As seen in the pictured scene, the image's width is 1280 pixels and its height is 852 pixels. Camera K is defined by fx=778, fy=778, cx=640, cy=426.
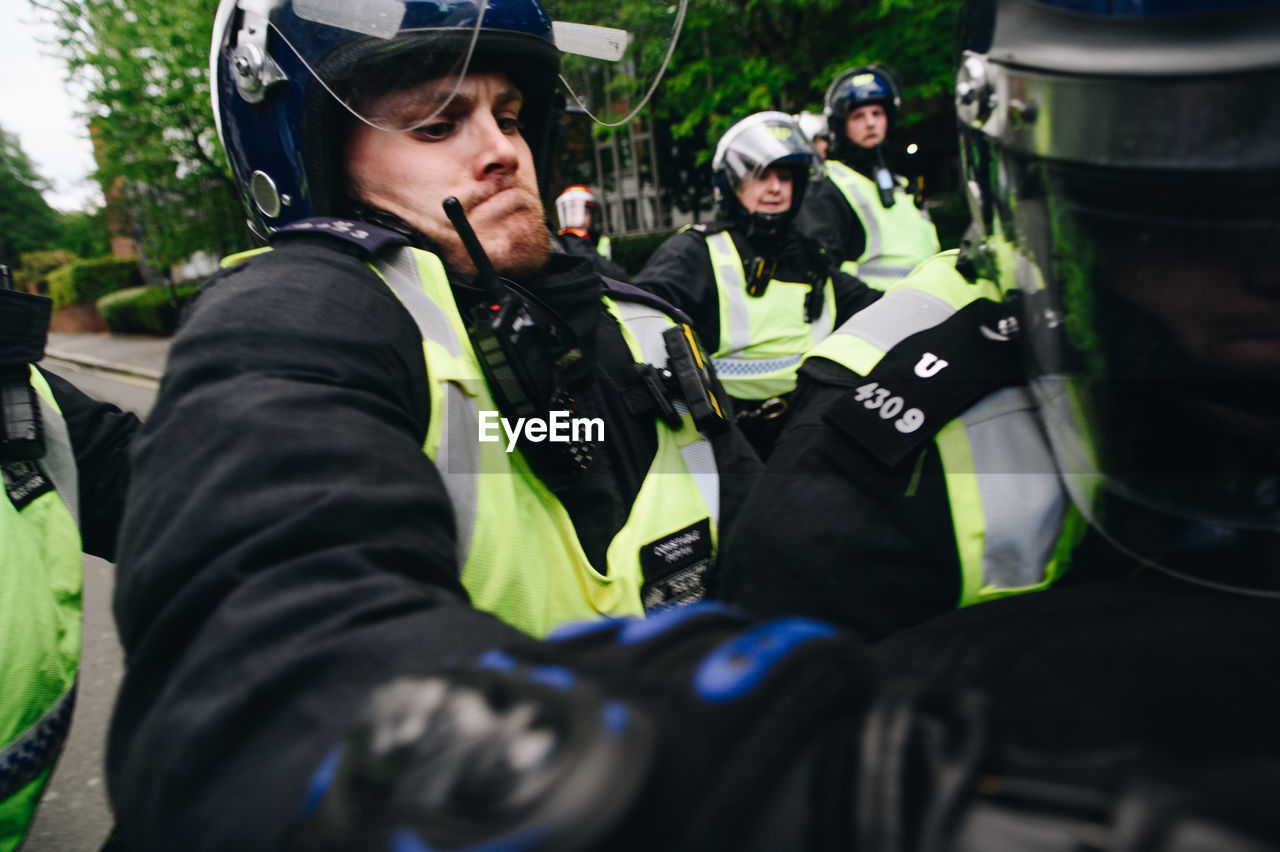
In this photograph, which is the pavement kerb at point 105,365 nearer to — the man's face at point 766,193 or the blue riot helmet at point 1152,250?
the man's face at point 766,193

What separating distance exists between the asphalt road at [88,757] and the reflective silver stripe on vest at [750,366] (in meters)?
2.57

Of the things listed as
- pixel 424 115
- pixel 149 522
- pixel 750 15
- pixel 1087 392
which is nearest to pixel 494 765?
pixel 149 522

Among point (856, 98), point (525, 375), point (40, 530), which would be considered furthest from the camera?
point (856, 98)

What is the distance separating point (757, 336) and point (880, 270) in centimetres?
162

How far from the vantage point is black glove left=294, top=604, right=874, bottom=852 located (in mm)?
419

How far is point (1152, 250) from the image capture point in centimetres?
80

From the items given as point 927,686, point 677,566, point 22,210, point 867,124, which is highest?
point 22,210

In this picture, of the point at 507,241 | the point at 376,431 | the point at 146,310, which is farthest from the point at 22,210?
the point at 376,431

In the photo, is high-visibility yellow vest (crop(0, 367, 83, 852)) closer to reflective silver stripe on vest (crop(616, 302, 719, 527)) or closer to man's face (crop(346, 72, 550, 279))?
man's face (crop(346, 72, 550, 279))

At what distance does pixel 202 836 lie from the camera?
56 cm

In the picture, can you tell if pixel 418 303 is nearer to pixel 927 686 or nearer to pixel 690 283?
pixel 927 686

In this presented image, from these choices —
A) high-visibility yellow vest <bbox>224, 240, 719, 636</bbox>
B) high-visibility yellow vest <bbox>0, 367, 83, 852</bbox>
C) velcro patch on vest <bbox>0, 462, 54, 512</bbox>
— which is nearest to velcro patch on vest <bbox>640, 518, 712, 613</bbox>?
high-visibility yellow vest <bbox>224, 240, 719, 636</bbox>

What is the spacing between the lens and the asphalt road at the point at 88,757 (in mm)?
2670

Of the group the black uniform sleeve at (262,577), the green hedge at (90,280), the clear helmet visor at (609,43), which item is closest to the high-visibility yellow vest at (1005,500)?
the black uniform sleeve at (262,577)
